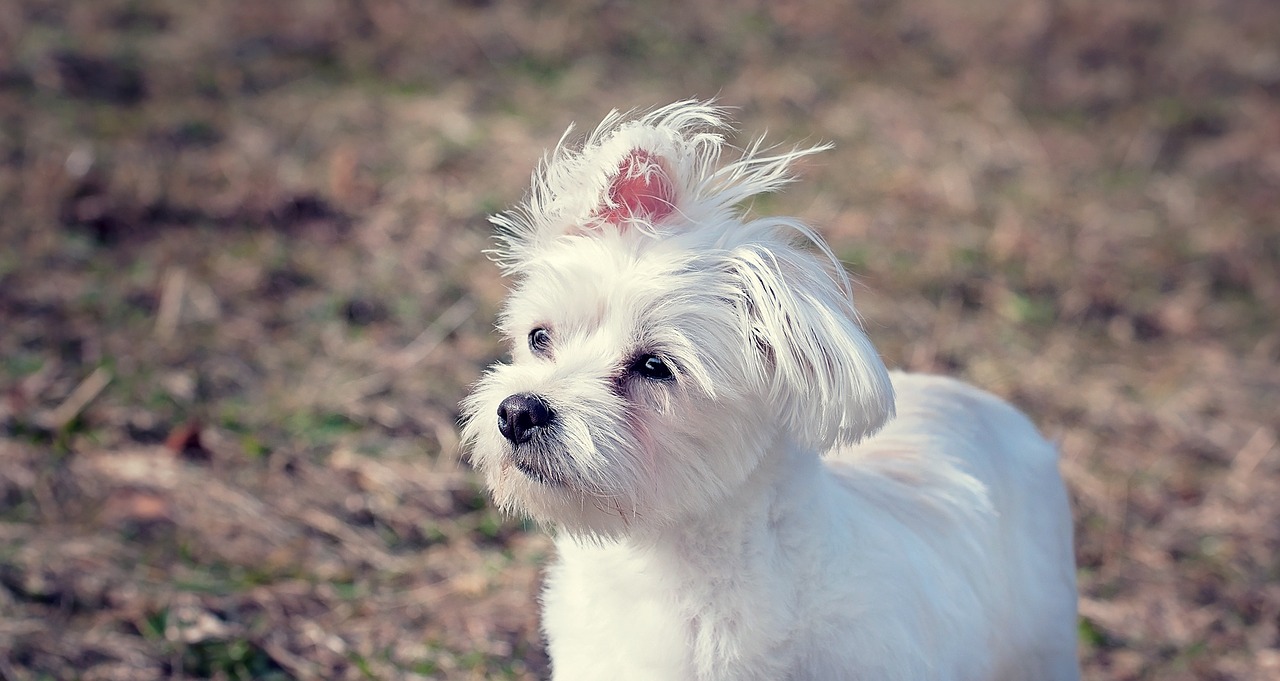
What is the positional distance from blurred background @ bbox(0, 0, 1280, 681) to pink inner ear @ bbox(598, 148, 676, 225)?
1546 mm

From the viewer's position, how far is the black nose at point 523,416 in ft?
8.03

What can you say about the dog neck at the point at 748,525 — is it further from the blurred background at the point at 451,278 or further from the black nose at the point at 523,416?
the blurred background at the point at 451,278

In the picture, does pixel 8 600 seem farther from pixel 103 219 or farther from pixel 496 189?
pixel 496 189

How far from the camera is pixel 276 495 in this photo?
14.2ft

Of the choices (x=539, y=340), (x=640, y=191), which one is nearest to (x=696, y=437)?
(x=539, y=340)

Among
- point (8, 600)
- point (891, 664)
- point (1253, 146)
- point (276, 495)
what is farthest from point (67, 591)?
point (1253, 146)

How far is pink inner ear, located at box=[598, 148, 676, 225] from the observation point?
2.66 metres

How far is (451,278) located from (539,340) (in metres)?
3.33

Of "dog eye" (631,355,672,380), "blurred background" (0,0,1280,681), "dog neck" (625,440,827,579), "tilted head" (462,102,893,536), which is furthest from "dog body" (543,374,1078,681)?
"blurred background" (0,0,1280,681)

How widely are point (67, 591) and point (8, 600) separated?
152 millimetres

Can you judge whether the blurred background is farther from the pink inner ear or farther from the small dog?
the pink inner ear

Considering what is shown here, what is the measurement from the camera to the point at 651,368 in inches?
100

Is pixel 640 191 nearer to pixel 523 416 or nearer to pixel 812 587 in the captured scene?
pixel 523 416

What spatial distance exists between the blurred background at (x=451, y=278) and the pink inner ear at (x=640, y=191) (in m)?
1.55
